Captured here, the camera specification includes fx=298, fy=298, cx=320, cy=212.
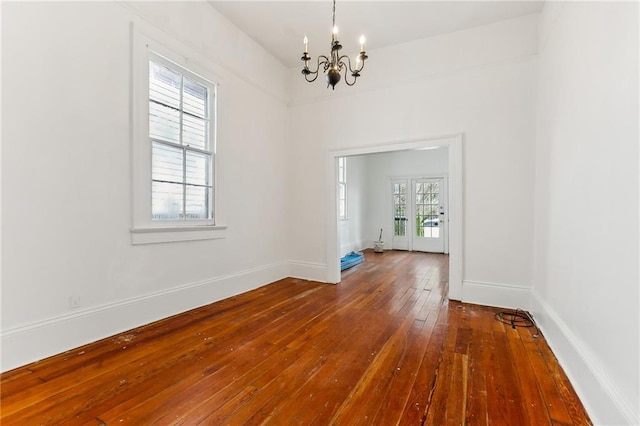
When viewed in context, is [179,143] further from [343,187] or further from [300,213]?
[343,187]

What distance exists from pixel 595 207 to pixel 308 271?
3.67 metres

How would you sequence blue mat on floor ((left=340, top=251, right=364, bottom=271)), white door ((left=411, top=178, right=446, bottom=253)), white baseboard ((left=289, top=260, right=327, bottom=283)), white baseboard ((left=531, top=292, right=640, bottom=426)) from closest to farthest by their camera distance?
white baseboard ((left=531, top=292, right=640, bottom=426)), white baseboard ((left=289, top=260, right=327, bottom=283)), blue mat on floor ((left=340, top=251, right=364, bottom=271)), white door ((left=411, top=178, right=446, bottom=253))

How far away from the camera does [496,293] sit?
3.53m

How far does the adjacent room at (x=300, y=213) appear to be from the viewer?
1.70 meters

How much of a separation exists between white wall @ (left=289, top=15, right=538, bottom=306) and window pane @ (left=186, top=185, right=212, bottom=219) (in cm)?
223

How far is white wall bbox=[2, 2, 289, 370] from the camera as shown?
2.08 metres

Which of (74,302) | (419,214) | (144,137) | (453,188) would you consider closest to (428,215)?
(419,214)

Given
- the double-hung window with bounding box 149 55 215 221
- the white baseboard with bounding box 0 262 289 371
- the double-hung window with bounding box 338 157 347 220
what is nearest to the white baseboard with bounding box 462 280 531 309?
the white baseboard with bounding box 0 262 289 371

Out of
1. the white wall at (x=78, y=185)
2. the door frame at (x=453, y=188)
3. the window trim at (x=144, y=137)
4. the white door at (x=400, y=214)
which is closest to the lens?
the white wall at (x=78, y=185)

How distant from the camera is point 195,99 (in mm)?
3465

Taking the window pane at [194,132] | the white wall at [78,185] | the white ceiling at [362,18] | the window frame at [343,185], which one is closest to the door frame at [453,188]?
the white ceiling at [362,18]

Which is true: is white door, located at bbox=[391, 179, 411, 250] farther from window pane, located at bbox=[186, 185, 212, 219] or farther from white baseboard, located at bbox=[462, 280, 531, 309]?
window pane, located at bbox=[186, 185, 212, 219]

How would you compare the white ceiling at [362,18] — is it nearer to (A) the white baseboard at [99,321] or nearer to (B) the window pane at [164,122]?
(B) the window pane at [164,122]

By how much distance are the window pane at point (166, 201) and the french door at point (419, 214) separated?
21.0ft
